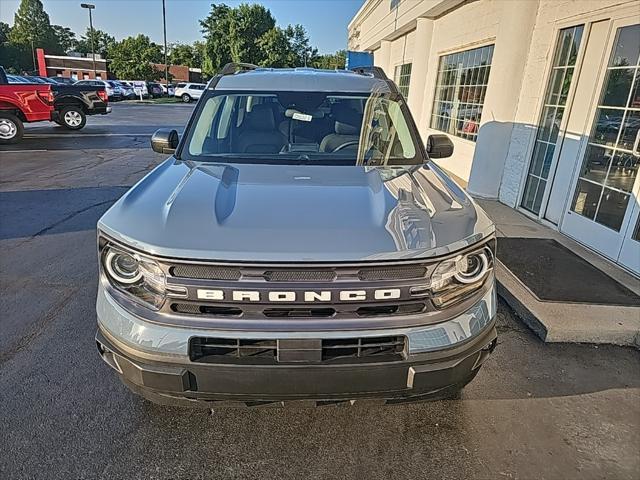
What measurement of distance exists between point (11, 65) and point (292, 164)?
8656 centimetres

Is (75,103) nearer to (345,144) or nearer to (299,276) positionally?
(345,144)

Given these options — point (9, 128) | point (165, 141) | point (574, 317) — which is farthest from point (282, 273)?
point (9, 128)

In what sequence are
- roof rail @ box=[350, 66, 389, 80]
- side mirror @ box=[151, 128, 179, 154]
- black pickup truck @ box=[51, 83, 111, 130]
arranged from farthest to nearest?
black pickup truck @ box=[51, 83, 111, 130], roof rail @ box=[350, 66, 389, 80], side mirror @ box=[151, 128, 179, 154]

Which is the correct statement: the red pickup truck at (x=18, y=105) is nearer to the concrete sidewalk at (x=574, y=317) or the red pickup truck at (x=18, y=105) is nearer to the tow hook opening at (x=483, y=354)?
the concrete sidewalk at (x=574, y=317)

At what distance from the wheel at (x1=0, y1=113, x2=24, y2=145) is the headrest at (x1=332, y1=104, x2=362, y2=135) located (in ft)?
41.9

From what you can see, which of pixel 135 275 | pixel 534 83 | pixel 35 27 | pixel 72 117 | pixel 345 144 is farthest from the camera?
pixel 35 27

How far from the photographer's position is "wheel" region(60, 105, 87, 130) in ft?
49.4

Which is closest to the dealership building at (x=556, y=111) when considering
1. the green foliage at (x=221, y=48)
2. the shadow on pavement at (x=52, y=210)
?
the shadow on pavement at (x=52, y=210)

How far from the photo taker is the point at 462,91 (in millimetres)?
9227

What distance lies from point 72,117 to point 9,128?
323cm

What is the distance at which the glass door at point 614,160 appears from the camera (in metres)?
4.43

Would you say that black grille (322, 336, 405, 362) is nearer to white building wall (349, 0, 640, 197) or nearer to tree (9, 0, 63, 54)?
white building wall (349, 0, 640, 197)

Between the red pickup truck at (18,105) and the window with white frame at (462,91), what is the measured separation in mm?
11253

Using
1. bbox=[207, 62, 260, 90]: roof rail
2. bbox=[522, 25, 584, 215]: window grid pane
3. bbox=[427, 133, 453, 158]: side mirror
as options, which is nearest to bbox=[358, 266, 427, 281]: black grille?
bbox=[427, 133, 453, 158]: side mirror
